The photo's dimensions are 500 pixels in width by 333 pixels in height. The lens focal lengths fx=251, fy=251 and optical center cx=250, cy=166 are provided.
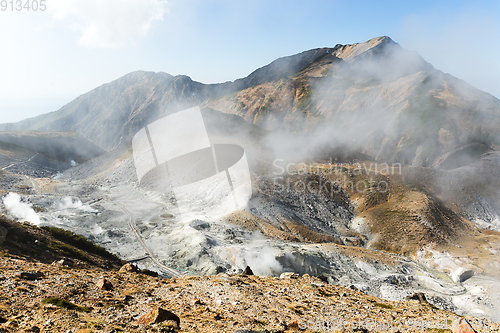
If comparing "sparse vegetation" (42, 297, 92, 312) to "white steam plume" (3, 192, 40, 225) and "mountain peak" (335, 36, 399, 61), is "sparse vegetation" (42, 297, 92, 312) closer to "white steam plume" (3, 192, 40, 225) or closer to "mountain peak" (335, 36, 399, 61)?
"white steam plume" (3, 192, 40, 225)

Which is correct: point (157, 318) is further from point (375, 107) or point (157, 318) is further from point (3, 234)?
point (375, 107)

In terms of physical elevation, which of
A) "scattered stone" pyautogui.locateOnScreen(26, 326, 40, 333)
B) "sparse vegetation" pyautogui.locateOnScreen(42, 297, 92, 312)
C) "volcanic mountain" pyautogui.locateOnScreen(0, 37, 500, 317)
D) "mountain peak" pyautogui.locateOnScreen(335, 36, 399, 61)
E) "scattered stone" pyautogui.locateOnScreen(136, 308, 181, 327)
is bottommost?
"volcanic mountain" pyautogui.locateOnScreen(0, 37, 500, 317)

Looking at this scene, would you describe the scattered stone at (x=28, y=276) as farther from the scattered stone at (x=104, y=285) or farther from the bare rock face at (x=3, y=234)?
the bare rock face at (x=3, y=234)

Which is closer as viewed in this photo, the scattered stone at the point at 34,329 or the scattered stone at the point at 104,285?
the scattered stone at the point at 34,329

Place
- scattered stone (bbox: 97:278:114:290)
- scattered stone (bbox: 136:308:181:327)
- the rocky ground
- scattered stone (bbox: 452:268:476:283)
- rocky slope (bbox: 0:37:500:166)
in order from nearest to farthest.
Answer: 1. the rocky ground
2. scattered stone (bbox: 136:308:181:327)
3. scattered stone (bbox: 97:278:114:290)
4. scattered stone (bbox: 452:268:476:283)
5. rocky slope (bbox: 0:37:500:166)

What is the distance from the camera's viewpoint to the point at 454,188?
214 feet

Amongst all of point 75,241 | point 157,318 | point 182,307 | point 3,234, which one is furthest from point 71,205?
point 157,318

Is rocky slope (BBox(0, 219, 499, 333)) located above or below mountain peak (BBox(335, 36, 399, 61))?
below

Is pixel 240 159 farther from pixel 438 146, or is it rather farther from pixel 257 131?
pixel 438 146

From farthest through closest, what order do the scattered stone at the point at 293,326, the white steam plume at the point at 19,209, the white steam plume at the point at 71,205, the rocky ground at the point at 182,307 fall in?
the white steam plume at the point at 71,205, the white steam plume at the point at 19,209, the scattered stone at the point at 293,326, the rocky ground at the point at 182,307

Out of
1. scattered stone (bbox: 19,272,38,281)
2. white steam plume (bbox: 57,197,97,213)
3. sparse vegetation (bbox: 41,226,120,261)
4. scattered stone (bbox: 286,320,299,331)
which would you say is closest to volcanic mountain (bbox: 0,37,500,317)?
white steam plume (bbox: 57,197,97,213)

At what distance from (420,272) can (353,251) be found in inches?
389

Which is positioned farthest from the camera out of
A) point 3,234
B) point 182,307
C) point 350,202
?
point 350,202

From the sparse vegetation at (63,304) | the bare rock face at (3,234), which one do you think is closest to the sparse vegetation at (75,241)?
the bare rock face at (3,234)
